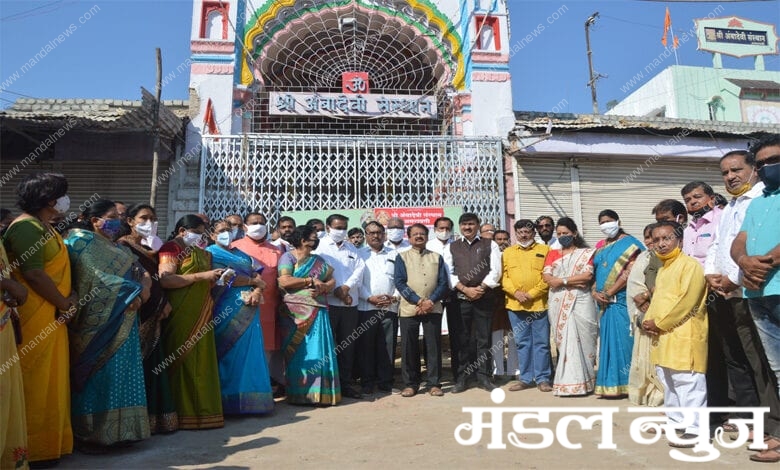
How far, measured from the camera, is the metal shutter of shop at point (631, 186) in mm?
9133

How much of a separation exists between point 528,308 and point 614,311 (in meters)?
0.70

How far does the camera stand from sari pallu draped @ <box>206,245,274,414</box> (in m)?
3.80

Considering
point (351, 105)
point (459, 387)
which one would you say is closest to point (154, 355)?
point (459, 387)

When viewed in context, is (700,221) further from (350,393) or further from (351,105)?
(351,105)

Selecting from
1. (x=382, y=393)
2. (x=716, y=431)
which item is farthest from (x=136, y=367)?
(x=716, y=431)

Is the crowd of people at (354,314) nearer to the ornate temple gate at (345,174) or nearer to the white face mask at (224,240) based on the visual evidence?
the white face mask at (224,240)

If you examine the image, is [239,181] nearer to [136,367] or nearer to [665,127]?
[136,367]

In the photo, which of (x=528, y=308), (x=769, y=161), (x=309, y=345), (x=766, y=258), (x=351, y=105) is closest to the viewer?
(x=766, y=258)

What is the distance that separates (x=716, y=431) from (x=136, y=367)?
318 cm

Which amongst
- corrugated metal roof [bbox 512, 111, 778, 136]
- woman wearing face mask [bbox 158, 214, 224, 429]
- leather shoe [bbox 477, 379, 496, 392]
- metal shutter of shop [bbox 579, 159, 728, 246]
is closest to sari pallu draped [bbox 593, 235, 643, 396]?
leather shoe [bbox 477, 379, 496, 392]

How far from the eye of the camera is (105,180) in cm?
851

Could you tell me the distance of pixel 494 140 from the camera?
8.81 meters

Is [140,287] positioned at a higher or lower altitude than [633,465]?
higher

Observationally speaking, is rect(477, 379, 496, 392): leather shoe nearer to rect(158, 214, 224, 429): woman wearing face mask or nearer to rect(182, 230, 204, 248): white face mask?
rect(158, 214, 224, 429): woman wearing face mask
